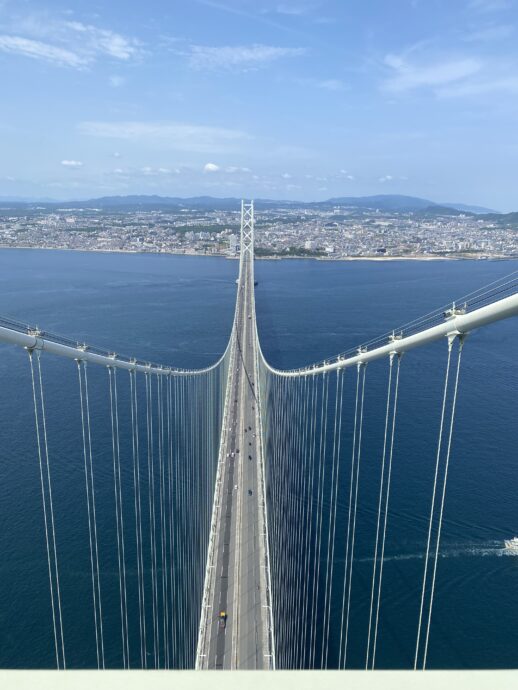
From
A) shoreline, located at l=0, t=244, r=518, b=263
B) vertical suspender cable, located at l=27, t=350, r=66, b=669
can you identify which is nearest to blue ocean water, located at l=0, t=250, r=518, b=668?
vertical suspender cable, located at l=27, t=350, r=66, b=669

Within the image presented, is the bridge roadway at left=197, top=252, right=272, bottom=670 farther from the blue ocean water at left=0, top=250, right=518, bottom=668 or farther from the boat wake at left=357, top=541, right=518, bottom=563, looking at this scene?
the boat wake at left=357, top=541, right=518, bottom=563

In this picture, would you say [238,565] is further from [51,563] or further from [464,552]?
[464,552]

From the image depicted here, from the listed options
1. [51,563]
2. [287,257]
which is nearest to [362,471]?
[51,563]

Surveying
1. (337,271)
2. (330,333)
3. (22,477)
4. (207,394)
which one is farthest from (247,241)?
(22,477)

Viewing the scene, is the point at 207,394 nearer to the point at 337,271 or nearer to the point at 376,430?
the point at 376,430

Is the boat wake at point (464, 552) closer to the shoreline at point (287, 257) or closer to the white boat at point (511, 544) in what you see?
the white boat at point (511, 544)
